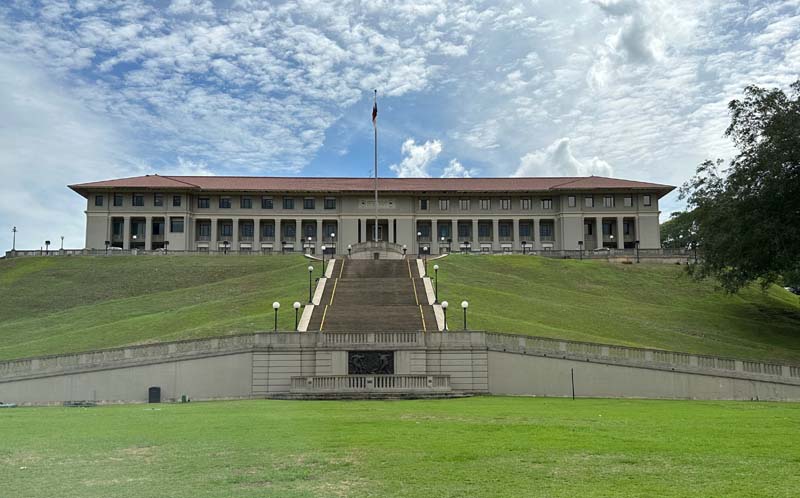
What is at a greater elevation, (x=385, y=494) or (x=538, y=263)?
(x=538, y=263)

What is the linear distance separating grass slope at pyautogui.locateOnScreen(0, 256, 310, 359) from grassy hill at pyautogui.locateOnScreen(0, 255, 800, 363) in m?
0.13

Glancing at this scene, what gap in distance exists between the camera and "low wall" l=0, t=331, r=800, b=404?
1358 inches

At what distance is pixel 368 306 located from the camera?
47656mm

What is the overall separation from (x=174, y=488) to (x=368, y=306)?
35466 millimetres

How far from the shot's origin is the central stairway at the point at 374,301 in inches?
1667

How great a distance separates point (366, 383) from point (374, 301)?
1761cm

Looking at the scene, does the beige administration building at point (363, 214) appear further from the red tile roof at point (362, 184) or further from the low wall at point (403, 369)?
the low wall at point (403, 369)

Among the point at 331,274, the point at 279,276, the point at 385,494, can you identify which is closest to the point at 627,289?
the point at 331,274

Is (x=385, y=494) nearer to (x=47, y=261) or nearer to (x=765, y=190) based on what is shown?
(x=765, y=190)

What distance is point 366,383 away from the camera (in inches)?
1292

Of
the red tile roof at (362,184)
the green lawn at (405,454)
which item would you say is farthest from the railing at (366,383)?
the red tile roof at (362,184)

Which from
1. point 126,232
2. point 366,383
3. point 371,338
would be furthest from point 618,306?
point 126,232

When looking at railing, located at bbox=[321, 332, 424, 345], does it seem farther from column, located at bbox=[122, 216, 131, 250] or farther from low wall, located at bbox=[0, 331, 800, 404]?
column, located at bbox=[122, 216, 131, 250]

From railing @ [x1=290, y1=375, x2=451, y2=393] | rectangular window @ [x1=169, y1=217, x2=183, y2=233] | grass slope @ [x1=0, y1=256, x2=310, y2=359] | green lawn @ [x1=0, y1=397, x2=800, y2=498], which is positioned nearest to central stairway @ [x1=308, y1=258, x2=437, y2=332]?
grass slope @ [x1=0, y1=256, x2=310, y2=359]
